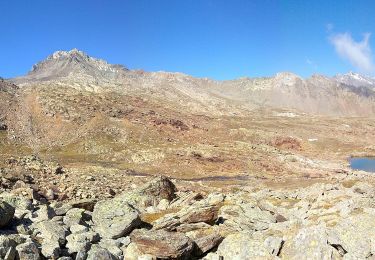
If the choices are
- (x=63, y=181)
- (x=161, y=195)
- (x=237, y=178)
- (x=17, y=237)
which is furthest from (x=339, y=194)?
(x=237, y=178)

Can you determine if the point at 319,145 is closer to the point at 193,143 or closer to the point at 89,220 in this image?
the point at 193,143

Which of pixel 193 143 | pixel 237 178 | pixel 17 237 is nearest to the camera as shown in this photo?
pixel 17 237

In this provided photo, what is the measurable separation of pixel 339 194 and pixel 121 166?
7799 cm

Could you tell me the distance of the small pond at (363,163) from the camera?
146m

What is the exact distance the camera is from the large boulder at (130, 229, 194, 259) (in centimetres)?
2288

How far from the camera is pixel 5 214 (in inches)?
884

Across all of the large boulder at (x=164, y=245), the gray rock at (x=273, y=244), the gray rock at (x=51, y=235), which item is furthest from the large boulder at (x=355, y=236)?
the gray rock at (x=51, y=235)

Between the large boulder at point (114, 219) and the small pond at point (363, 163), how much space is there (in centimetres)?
13067

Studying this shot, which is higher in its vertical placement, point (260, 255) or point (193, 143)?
point (193, 143)

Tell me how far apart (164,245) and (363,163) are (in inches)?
6004

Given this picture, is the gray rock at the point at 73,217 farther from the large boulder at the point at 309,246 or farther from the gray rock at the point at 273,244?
the large boulder at the point at 309,246

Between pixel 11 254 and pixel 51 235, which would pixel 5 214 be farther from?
pixel 11 254

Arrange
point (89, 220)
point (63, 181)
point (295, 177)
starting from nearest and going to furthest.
Result: 1. point (89, 220)
2. point (63, 181)
3. point (295, 177)

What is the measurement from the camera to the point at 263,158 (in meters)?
134
